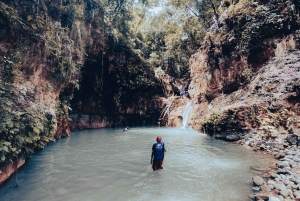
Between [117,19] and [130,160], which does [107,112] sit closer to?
[117,19]

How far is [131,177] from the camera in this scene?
6.62 m

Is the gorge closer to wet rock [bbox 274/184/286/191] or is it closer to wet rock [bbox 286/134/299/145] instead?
wet rock [bbox 286/134/299/145]

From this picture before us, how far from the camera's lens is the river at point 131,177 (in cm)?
530

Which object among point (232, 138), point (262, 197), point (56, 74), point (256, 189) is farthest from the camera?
point (56, 74)

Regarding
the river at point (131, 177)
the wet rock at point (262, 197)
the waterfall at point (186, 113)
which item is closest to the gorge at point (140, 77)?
the wet rock at point (262, 197)

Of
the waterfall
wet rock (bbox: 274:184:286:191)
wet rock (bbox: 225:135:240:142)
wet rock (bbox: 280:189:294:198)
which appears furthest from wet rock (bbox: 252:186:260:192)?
the waterfall

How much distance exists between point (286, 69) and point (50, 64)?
1561 centimetres

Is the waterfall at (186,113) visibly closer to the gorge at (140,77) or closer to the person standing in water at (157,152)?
the gorge at (140,77)

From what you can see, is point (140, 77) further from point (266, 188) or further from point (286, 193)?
point (286, 193)

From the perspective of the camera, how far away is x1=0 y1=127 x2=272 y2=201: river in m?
5.30

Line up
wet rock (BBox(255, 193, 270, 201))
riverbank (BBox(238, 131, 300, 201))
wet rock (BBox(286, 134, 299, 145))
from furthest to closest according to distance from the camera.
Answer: wet rock (BBox(286, 134, 299, 145))
riverbank (BBox(238, 131, 300, 201))
wet rock (BBox(255, 193, 270, 201))

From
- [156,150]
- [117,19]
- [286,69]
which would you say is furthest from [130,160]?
[117,19]

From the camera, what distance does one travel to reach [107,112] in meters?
23.3

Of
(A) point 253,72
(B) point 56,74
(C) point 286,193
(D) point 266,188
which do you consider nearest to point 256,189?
(D) point 266,188
